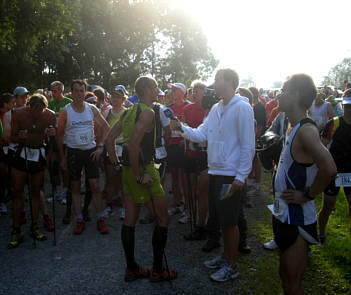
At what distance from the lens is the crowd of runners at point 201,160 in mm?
2432

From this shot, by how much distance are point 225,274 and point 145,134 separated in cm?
175

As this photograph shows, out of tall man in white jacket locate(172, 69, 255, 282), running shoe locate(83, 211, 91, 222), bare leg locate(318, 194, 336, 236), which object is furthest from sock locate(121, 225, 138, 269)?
bare leg locate(318, 194, 336, 236)

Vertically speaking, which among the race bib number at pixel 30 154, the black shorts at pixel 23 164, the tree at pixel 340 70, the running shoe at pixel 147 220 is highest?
the tree at pixel 340 70

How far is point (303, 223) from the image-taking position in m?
2.42

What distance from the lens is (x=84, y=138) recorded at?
5.20m

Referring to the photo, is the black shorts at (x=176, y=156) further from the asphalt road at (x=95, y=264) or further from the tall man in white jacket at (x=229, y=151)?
the tall man in white jacket at (x=229, y=151)

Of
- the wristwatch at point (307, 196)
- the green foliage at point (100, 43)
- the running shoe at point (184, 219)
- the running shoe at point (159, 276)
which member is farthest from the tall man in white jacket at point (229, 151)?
the green foliage at point (100, 43)

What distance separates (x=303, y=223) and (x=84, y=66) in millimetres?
31328

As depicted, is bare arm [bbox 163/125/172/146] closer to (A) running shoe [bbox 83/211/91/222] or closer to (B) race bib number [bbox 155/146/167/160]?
(B) race bib number [bbox 155/146/167/160]

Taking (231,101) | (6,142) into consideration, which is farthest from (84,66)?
(231,101)

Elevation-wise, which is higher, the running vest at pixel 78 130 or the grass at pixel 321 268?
the running vest at pixel 78 130

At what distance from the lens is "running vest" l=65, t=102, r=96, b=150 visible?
518 cm

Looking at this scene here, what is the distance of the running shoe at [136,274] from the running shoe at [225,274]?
0.73m

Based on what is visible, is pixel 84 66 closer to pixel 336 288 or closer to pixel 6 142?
pixel 6 142
